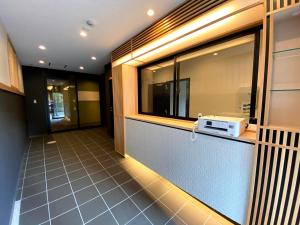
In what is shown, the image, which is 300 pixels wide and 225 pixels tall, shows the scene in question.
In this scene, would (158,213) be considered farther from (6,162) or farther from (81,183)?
(6,162)

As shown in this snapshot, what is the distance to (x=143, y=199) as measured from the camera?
191 centimetres

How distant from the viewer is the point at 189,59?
2.41 metres

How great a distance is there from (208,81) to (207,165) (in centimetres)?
159

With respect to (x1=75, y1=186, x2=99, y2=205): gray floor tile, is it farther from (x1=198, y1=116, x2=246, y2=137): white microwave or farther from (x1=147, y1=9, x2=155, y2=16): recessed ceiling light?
(x1=147, y1=9, x2=155, y2=16): recessed ceiling light

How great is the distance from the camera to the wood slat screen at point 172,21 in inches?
56.9

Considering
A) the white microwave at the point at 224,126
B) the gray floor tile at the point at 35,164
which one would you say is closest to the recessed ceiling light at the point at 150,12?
the white microwave at the point at 224,126

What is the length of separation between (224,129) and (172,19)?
1.59m

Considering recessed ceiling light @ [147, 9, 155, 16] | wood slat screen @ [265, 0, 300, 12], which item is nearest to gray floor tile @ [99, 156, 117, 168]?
recessed ceiling light @ [147, 9, 155, 16]

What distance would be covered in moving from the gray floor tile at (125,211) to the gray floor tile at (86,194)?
45cm

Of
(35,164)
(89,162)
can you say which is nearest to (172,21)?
(89,162)

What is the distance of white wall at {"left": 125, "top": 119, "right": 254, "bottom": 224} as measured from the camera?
1.29m

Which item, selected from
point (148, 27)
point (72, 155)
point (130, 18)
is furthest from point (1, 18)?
point (72, 155)

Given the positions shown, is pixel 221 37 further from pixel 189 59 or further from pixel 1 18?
pixel 1 18

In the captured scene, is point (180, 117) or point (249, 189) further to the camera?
point (180, 117)
